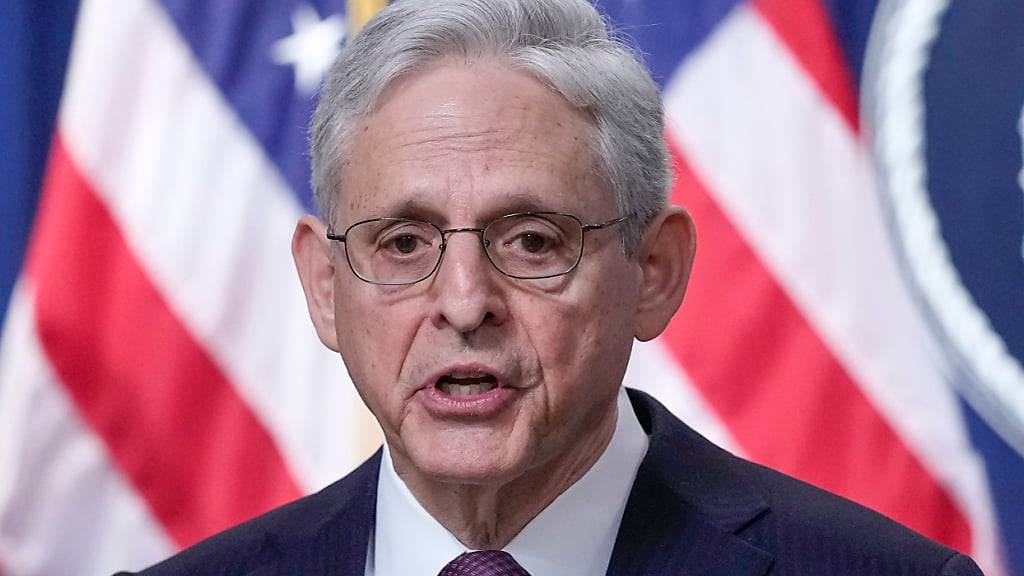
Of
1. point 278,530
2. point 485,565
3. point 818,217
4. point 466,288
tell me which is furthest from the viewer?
point 818,217

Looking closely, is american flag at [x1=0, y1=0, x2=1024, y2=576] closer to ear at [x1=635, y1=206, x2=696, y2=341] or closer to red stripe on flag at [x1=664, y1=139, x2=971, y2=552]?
red stripe on flag at [x1=664, y1=139, x2=971, y2=552]

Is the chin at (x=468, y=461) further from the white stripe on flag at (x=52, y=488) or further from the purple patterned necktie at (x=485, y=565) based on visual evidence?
the white stripe on flag at (x=52, y=488)

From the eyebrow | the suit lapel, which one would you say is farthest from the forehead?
the suit lapel

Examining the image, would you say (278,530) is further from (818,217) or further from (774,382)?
(818,217)

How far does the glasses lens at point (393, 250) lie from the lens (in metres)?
1.71

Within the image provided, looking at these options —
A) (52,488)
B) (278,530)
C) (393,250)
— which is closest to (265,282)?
(52,488)

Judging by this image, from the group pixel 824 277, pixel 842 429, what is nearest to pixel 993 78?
pixel 824 277

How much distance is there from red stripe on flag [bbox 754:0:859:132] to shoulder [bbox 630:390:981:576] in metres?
1.01

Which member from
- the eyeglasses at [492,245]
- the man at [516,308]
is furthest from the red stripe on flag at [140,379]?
the eyeglasses at [492,245]

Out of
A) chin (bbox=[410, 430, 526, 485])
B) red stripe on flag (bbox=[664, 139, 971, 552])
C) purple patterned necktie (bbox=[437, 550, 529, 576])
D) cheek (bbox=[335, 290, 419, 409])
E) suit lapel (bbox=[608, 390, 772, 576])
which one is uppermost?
cheek (bbox=[335, 290, 419, 409])

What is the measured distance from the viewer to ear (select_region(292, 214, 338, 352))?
196 centimetres

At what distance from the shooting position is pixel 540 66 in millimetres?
1752

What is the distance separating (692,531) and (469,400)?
1.33ft

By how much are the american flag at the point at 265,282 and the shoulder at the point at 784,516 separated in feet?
2.52
